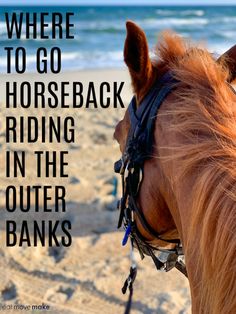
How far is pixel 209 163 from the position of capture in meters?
1.14

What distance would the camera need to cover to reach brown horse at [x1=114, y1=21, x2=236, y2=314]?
1.03 metres

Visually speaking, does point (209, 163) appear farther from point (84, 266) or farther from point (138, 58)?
point (84, 266)

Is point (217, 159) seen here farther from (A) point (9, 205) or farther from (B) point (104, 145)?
(B) point (104, 145)

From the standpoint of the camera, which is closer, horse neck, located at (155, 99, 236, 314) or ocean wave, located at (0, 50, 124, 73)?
horse neck, located at (155, 99, 236, 314)

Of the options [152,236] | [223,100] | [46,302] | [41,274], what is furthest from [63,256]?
→ [223,100]

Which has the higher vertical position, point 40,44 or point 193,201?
point 193,201

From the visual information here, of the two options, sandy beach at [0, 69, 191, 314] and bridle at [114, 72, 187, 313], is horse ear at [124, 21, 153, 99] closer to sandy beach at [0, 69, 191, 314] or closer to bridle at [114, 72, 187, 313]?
bridle at [114, 72, 187, 313]

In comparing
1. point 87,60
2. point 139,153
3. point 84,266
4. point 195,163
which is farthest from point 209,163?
point 87,60

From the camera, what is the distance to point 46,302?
10.7 feet

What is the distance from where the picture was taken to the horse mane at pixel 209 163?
1.01 meters

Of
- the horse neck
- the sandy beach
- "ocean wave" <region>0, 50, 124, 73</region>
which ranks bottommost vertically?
"ocean wave" <region>0, 50, 124, 73</region>

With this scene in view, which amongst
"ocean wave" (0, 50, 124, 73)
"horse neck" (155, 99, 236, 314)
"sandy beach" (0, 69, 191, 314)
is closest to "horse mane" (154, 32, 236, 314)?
"horse neck" (155, 99, 236, 314)

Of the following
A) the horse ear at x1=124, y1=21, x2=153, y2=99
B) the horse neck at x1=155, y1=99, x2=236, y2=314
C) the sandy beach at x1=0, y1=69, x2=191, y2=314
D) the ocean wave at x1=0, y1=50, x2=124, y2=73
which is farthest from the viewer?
the ocean wave at x1=0, y1=50, x2=124, y2=73

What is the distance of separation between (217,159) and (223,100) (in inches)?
8.1
